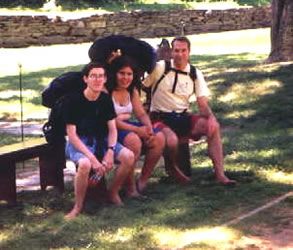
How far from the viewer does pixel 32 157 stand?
6398 millimetres

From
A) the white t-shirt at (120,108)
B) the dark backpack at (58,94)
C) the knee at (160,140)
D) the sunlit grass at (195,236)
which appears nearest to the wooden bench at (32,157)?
the dark backpack at (58,94)

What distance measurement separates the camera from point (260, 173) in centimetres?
698

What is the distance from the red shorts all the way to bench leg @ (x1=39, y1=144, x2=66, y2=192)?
91 cm

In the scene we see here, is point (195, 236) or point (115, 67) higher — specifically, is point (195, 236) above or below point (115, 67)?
below

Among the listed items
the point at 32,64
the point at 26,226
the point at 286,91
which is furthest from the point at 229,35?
the point at 26,226

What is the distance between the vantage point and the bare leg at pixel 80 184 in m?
5.66

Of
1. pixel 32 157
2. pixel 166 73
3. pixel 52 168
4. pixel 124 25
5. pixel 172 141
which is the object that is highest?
pixel 166 73

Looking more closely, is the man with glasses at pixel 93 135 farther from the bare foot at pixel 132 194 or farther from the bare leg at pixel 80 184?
the bare foot at pixel 132 194

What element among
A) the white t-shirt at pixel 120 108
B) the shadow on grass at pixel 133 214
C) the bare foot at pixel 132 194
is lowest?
the shadow on grass at pixel 133 214

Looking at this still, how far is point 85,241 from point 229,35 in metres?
20.7

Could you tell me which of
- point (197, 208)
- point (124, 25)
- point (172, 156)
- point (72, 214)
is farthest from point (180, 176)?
point (124, 25)

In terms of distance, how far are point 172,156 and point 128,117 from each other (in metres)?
0.66

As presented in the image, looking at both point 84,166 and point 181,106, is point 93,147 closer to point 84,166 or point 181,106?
point 84,166

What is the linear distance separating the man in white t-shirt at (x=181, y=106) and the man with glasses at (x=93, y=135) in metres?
0.71
